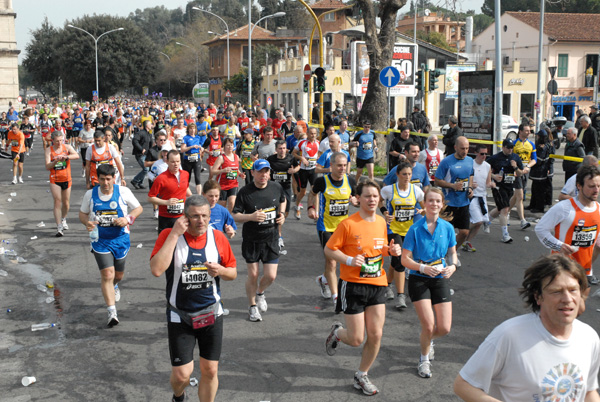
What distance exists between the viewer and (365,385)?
5.78m

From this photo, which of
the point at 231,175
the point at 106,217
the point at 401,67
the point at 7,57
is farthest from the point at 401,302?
the point at 7,57

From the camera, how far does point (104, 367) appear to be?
6.41 meters

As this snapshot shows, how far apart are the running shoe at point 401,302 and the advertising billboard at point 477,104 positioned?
10454 mm

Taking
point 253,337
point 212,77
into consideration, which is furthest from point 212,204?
point 212,77

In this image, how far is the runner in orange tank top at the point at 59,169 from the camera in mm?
12289

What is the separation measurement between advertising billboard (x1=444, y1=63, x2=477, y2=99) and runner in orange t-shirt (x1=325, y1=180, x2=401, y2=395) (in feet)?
150

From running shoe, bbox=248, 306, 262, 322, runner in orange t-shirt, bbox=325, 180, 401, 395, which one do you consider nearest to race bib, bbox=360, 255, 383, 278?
runner in orange t-shirt, bbox=325, 180, 401, 395

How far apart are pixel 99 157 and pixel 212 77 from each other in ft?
271

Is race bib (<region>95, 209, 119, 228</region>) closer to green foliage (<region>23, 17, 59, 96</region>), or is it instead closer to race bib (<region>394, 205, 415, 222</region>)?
race bib (<region>394, 205, 415, 222</region>)

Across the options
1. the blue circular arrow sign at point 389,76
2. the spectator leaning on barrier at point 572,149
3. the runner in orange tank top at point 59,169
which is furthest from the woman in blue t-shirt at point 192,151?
the spectator leaning on barrier at point 572,149

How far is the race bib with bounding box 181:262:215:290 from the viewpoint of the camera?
499 centimetres

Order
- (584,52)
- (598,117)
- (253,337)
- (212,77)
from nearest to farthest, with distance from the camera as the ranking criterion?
(253,337), (598,117), (584,52), (212,77)

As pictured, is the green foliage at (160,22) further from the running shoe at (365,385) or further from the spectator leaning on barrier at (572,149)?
the running shoe at (365,385)

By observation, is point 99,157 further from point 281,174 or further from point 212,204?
point 212,204
